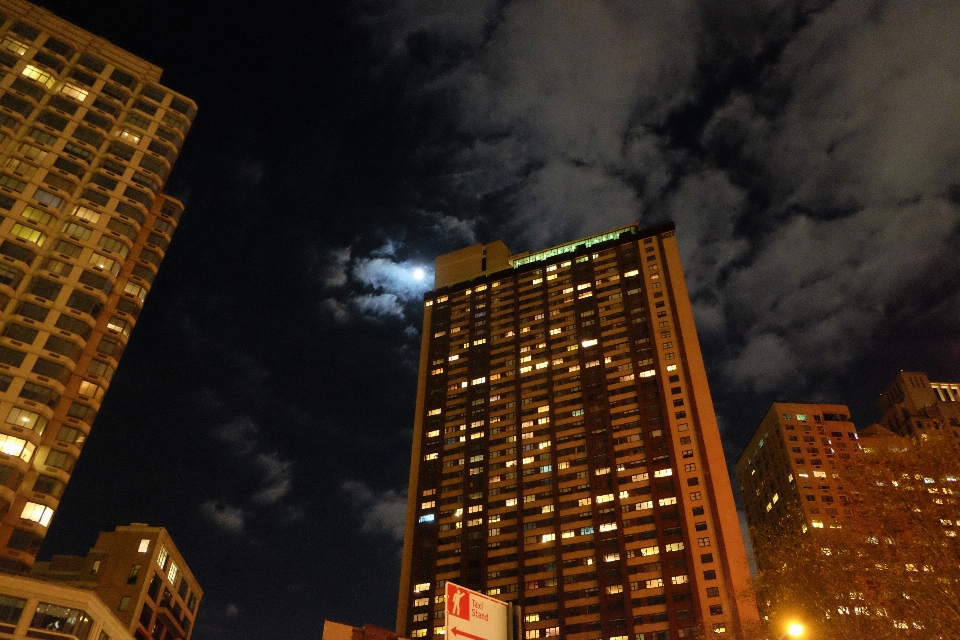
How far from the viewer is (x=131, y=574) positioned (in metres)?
89.7

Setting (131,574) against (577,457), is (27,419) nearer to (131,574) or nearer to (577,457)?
(131,574)

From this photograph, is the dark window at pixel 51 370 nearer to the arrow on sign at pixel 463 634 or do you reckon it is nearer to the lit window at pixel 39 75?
the lit window at pixel 39 75

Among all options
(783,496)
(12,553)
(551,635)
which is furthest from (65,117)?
(783,496)

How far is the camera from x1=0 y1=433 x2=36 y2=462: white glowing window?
63.1 metres

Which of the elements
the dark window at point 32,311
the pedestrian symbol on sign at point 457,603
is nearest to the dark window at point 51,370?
the dark window at point 32,311

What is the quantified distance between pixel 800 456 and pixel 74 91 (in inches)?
6566

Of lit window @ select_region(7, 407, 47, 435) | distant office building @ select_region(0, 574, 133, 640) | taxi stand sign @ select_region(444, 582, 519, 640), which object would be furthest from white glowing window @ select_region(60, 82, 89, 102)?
taxi stand sign @ select_region(444, 582, 519, 640)

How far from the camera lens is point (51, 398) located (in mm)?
68562

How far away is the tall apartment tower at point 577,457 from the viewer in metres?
112

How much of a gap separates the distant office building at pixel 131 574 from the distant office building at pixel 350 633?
1276 inches

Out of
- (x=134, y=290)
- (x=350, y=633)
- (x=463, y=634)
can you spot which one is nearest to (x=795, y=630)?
(x=463, y=634)

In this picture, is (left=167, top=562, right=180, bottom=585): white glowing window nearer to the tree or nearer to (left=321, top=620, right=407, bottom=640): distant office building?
(left=321, top=620, right=407, bottom=640): distant office building

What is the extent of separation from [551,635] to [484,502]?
2838 cm

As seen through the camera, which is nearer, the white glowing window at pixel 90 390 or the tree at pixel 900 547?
the tree at pixel 900 547
